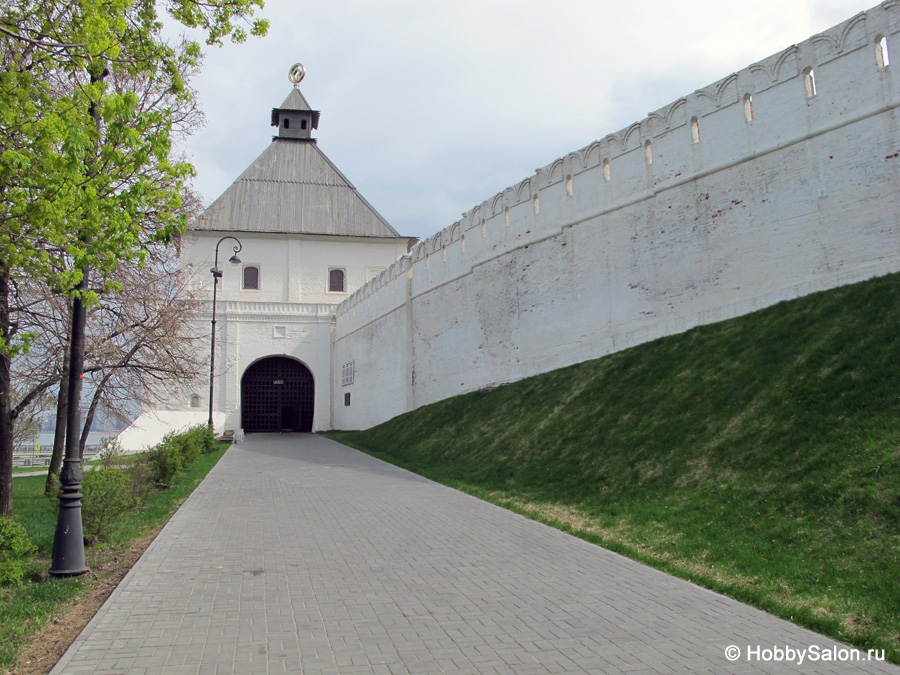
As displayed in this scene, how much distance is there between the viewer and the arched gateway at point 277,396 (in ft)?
122

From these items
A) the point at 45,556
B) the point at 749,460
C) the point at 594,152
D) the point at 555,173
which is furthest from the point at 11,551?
the point at 555,173

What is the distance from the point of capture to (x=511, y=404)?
1680 centimetres

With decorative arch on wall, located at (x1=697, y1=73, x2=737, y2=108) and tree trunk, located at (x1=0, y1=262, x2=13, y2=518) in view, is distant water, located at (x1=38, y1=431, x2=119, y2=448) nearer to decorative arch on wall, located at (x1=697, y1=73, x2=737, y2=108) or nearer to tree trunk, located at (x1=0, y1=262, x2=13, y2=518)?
tree trunk, located at (x1=0, y1=262, x2=13, y2=518)

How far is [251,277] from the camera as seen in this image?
39625 mm

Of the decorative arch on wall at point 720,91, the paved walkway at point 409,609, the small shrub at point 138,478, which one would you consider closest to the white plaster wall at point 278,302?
the small shrub at point 138,478

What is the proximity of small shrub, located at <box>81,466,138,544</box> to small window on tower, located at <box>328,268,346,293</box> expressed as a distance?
1275 inches

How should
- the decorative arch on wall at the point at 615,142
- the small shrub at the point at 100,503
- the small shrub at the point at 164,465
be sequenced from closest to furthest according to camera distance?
the small shrub at the point at 100,503
the small shrub at the point at 164,465
the decorative arch on wall at the point at 615,142

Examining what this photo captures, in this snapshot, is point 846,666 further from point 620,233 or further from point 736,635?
point 620,233

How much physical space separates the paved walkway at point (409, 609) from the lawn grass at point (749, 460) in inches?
23.0

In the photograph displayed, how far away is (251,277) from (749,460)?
35.1 meters

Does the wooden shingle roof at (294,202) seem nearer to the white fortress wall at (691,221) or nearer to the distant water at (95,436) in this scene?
the distant water at (95,436)

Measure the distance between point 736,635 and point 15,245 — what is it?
23.6 feet

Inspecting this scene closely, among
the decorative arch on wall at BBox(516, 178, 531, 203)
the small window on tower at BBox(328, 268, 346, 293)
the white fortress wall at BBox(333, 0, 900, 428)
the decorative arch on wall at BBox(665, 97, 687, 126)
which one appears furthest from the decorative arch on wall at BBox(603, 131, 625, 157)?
the small window on tower at BBox(328, 268, 346, 293)

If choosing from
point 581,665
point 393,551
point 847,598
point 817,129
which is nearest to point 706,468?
point 847,598
